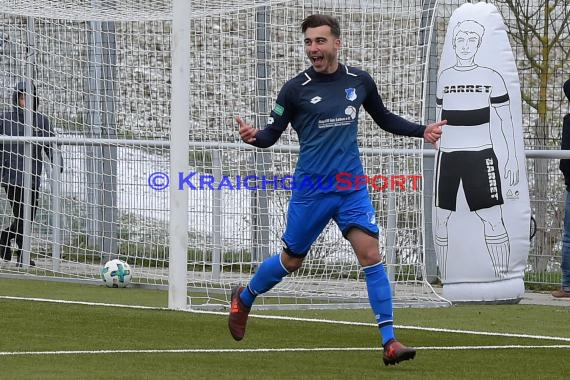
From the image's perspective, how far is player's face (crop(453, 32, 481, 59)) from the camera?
41.1 ft

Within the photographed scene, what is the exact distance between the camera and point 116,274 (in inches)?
524

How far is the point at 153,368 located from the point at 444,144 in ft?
18.8

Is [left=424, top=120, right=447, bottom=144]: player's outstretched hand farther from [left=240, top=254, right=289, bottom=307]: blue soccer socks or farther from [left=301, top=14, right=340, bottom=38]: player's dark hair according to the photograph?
[left=240, top=254, right=289, bottom=307]: blue soccer socks

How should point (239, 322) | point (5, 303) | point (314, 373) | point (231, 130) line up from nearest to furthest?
1. point (314, 373)
2. point (239, 322)
3. point (5, 303)
4. point (231, 130)

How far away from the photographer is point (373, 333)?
962 centimetres

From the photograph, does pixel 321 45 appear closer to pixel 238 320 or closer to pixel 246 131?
pixel 246 131

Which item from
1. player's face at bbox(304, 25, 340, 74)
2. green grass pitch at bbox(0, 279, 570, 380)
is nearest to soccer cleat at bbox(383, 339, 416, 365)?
green grass pitch at bbox(0, 279, 570, 380)

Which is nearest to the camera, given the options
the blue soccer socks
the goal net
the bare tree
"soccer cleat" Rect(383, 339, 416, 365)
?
"soccer cleat" Rect(383, 339, 416, 365)

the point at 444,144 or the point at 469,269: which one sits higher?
the point at 444,144

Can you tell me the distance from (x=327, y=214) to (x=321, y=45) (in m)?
1.04

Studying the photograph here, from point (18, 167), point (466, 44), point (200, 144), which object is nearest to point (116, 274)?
point (200, 144)

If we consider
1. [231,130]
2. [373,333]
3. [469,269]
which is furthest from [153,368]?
[231,130]

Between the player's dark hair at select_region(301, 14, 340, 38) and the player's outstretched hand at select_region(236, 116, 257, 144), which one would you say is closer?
the player's dark hair at select_region(301, 14, 340, 38)

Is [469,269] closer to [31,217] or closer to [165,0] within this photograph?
[165,0]
